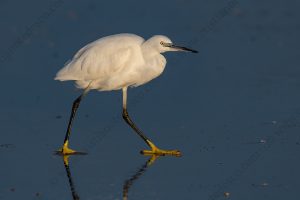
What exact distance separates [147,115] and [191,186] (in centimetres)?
324

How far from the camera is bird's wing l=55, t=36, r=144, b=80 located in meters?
10.9

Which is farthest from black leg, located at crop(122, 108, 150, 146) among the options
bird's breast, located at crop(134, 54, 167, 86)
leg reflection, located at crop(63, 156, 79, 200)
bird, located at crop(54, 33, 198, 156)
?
leg reflection, located at crop(63, 156, 79, 200)

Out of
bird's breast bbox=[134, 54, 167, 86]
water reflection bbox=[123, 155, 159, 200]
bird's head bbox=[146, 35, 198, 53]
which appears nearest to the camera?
water reflection bbox=[123, 155, 159, 200]

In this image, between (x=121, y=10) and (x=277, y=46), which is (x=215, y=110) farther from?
(x=121, y=10)

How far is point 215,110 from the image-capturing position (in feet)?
38.8

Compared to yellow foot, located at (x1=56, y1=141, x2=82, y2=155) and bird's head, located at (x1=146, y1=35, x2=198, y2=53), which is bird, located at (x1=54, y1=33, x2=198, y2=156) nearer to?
bird's head, located at (x1=146, y1=35, x2=198, y2=53)

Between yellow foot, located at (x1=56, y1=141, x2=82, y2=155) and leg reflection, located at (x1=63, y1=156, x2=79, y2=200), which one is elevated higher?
leg reflection, located at (x1=63, y1=156, x2=79, y2=200)

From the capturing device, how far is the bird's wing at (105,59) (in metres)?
10.9

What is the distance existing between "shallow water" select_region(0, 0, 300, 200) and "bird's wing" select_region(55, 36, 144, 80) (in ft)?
2.60

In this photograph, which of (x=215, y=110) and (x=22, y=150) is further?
(x=215, y=110)

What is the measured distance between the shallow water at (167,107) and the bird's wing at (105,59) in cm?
79

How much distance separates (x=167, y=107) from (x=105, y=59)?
1.69 meters

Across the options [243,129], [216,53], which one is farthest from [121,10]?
[243,129]

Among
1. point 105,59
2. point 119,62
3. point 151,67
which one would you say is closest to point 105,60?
point 105,59
